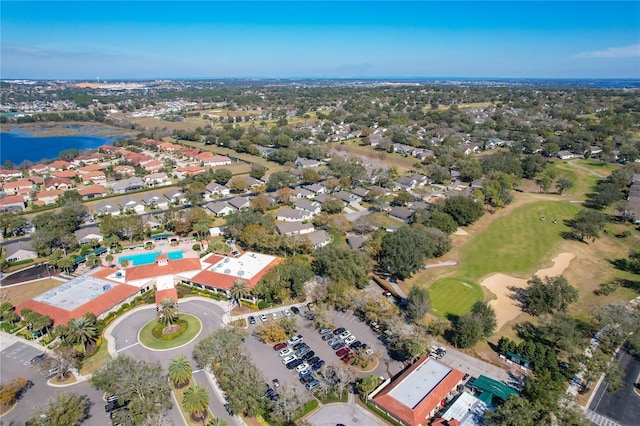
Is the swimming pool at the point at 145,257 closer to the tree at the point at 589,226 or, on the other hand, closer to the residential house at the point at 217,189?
the residential house at the point at 217,189

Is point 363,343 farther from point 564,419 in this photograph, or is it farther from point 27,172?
point 27,172

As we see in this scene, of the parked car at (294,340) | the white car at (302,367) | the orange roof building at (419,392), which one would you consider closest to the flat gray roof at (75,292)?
the parked car at (294,340)

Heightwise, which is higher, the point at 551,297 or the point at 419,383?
the point at 551,297

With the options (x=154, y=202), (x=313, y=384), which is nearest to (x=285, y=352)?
(x=313, y=384)

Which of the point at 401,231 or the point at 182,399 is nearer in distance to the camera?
the point at 182,399

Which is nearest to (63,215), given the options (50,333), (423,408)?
(50,333)

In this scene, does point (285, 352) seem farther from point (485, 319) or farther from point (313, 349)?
point (485, 319)

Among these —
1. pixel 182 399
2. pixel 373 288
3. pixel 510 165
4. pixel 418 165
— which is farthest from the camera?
pixel 418 165
